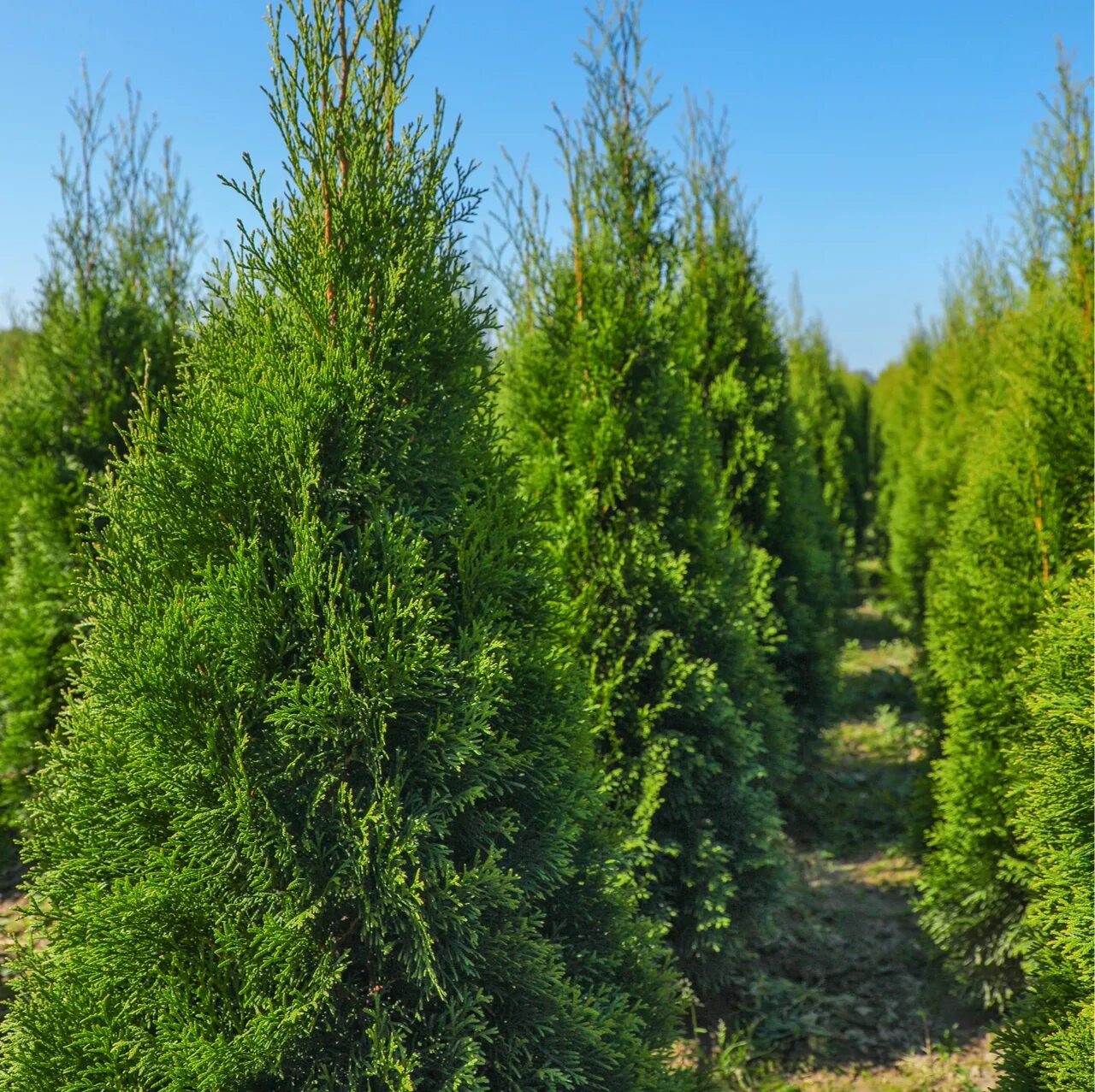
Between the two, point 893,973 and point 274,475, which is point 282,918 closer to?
point 274,475

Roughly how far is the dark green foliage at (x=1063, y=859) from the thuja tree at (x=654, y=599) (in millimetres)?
1760

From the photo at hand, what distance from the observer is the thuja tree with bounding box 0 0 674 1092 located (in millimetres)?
2375

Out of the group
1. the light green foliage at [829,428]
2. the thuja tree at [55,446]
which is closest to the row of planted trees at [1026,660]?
the thuja tree at [55,446]

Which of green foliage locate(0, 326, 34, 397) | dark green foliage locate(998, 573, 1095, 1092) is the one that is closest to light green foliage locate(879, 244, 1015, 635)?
dark green foliage locate(998, 573, 1095, 1092)

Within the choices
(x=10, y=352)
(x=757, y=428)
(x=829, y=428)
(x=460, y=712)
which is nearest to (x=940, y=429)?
(x=829, y=428)

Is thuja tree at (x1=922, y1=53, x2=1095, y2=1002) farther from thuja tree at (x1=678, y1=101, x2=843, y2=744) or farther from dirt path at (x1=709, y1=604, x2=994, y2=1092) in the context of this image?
thuja tree at (x1=678, y1=101, x2=843, y2=744)

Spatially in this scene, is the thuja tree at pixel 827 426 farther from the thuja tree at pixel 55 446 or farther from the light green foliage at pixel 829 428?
the thuja tree at pixel 55 446

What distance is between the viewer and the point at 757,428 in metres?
8.72

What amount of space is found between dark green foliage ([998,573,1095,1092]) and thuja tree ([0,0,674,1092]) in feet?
Result: 5.37

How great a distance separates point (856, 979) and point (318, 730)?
209 inches

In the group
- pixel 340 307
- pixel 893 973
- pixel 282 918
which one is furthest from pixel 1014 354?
pixel 282 918

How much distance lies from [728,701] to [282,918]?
3.43 m

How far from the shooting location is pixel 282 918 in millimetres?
2379

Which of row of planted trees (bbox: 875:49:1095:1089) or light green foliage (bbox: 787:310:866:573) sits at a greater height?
light green foliage (bbox: 787:310:866:573)
